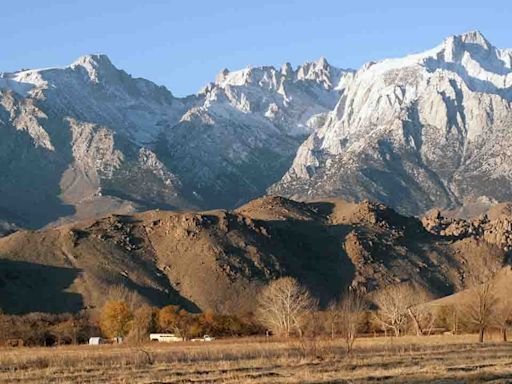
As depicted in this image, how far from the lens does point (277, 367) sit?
209 feet

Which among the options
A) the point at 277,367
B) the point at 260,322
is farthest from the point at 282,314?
the point at 277,367

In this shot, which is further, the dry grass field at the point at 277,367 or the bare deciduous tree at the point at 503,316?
the bare deciduous tree at the point at 503,316

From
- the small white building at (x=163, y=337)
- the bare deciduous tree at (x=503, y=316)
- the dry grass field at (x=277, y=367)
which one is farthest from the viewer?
the small white building at (x=163, y=337)

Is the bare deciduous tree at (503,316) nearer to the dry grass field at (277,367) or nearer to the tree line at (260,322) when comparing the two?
the tree line at (260,322)

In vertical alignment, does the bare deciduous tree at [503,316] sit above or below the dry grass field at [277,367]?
above

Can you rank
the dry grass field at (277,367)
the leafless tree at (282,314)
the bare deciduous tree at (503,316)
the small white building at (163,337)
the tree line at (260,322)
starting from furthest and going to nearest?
the leafless tree at (282,314) → the small white building at (163,337) → the tree line at (260,322) → the bare deciduous tree at (503,316) → the dry grass field at (277,367)

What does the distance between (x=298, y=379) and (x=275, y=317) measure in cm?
10909

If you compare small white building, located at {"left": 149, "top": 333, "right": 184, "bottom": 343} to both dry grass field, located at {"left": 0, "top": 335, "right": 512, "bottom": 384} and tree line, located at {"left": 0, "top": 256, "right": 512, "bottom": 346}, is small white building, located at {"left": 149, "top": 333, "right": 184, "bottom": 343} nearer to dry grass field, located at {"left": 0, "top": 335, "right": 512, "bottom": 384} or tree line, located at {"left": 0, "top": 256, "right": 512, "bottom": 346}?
tree line, located at {"left": 0, "top": 256, "right": 512, "bottom": 346}

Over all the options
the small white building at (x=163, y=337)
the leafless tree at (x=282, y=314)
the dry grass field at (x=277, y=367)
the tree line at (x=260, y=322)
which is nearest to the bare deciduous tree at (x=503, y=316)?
the tree line at (x=260, y=322)

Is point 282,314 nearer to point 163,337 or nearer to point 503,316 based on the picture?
point 163,337

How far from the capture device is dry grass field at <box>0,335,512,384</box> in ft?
180

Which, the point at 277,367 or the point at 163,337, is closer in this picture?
the point at 277,367

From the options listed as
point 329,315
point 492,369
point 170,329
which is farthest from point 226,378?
point 170,329

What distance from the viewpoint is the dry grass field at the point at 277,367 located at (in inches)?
2164
